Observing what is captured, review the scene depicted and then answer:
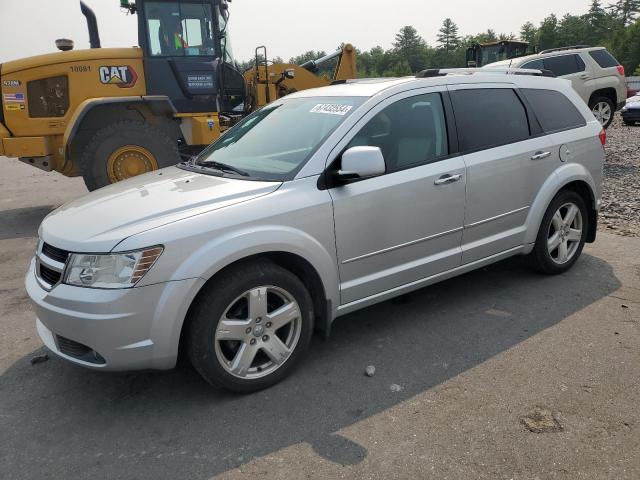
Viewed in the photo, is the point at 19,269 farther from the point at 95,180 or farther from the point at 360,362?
the point at 360,362

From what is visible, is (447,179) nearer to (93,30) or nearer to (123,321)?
(123,321)

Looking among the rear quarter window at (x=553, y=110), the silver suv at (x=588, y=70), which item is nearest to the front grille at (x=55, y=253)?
the rear quarter window at (x=553, y=110)

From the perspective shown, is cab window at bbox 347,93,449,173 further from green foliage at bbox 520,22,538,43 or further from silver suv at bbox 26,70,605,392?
green foliage at bbox 520,22,538,43

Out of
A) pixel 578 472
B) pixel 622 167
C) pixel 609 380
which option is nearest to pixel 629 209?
pixel 622 167

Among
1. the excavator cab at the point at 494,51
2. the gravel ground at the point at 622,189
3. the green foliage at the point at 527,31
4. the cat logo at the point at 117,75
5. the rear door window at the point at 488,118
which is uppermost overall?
the green foliage at the point at 527,31

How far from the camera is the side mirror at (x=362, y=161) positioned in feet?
10.4

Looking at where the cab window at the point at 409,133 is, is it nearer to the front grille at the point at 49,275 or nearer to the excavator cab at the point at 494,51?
the front grille at the point at 49,275

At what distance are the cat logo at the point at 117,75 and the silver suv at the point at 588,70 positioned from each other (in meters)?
8.13

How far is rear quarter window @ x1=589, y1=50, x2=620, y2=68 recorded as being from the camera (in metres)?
12.2

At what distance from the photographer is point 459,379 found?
3168 mm

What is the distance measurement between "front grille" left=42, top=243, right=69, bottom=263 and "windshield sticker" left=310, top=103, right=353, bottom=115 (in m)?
1.90

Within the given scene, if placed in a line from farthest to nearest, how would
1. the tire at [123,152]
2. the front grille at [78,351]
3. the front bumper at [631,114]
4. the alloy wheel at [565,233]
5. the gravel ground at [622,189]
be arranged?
the front bumper at [631,114], the tire at [123,152], the gravel ground at [622,189], the alloy wheel at [565,233], the front grille at [78,351]

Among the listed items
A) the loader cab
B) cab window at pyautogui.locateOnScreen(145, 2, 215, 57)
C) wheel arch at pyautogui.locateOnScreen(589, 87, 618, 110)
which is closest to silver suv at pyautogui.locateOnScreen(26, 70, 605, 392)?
the loader cab

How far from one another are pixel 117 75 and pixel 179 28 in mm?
1201
